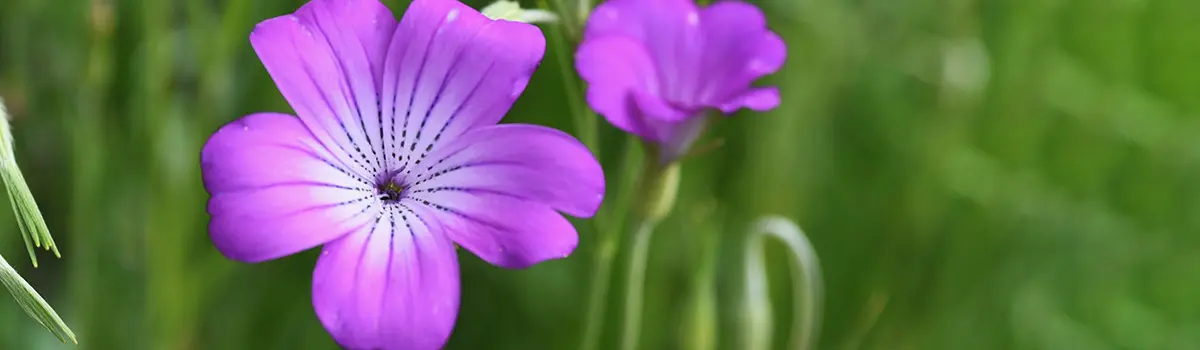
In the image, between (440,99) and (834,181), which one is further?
(834,181)

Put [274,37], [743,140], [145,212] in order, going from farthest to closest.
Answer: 1. [743,140]
2. [145,212]
3. [274,37]

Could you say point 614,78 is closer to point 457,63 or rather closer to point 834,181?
point 457,63

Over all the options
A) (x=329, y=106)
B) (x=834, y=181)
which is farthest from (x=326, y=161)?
(x=834, y=181)

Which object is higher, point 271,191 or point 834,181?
point 271,191

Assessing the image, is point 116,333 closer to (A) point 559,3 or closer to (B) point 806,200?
(A) point 559,3

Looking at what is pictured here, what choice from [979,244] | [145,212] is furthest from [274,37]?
[979,244]

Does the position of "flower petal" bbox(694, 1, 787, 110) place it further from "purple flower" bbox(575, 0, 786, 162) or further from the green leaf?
the green leaf
